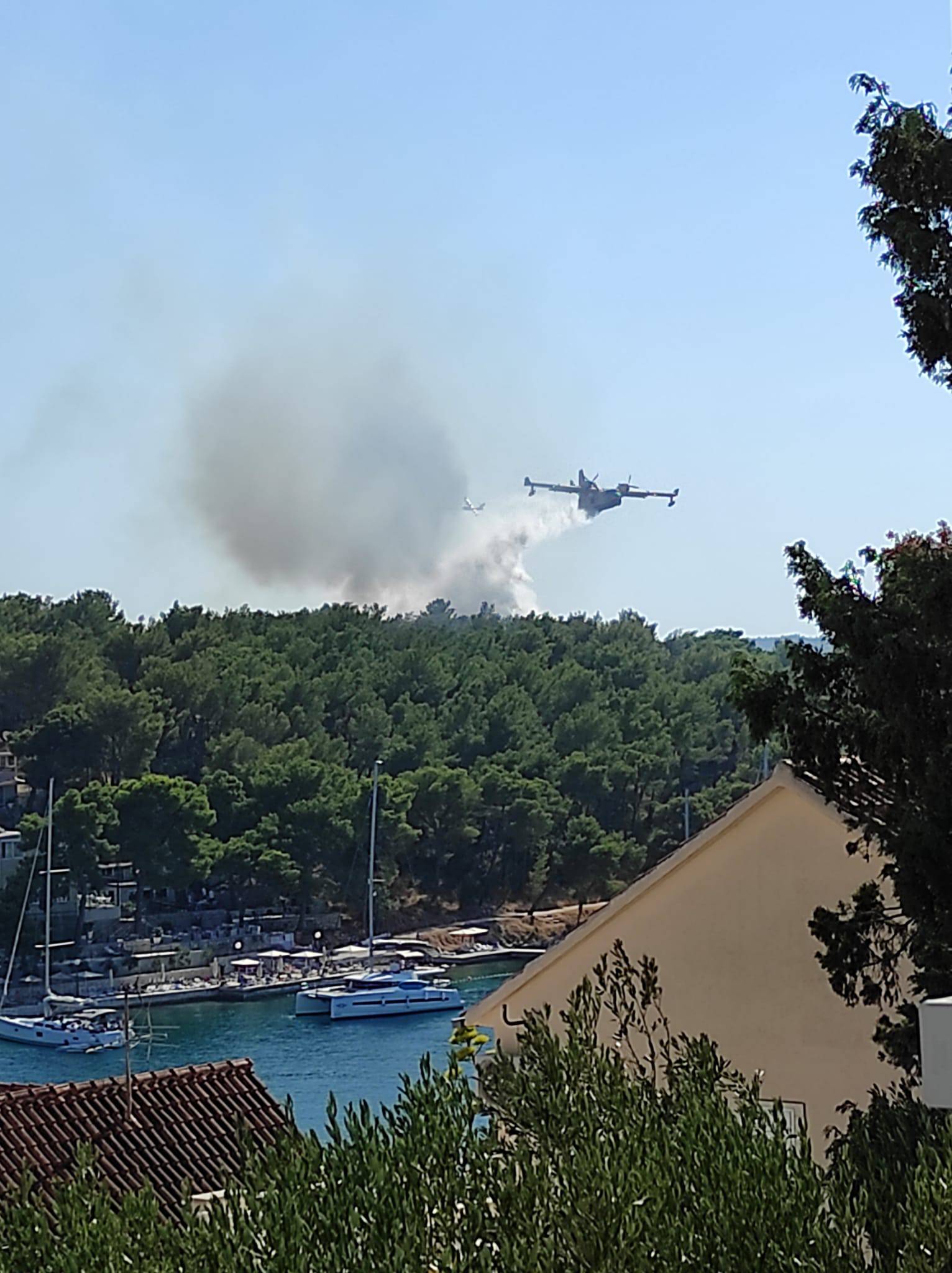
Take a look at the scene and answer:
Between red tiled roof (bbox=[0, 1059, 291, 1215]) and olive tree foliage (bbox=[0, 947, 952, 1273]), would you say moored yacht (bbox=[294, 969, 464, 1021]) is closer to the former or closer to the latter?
red tiled roof (bbox=[0, 1059, 291, 1215])

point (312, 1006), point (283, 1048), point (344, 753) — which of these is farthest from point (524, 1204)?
point (344, 753)

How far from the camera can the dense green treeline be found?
4984 centimetres

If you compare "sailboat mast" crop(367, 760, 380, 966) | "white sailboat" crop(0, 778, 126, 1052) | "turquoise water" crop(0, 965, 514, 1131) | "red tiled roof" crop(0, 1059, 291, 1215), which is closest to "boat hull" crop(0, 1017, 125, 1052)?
"white sailboat" crop(0, 778, 126, 1052)

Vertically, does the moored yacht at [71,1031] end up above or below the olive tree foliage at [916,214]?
below

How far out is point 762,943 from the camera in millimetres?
7078

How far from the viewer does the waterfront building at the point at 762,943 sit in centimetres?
675

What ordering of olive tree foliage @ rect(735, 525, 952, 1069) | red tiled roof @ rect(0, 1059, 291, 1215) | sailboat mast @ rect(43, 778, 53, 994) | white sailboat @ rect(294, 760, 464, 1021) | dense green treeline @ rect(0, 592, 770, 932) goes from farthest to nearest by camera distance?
1. dense green treeline @ rect(0, 592, 770, 932)
2. sailboat mast @ rect(43, 778, 53, 994)
3. white sailboat @ rect(294, 760, 464, 1021)
4. red tiled roof @ rect(0, 1059, 291, 1215)
5. olive tree foliage @ rect(735, 525, 952, 1069)

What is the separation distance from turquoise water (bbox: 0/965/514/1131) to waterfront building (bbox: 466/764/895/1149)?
904 inches

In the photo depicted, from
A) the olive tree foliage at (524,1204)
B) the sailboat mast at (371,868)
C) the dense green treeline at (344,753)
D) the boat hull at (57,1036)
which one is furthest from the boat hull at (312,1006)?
the olive tree foliage at (524,1204)

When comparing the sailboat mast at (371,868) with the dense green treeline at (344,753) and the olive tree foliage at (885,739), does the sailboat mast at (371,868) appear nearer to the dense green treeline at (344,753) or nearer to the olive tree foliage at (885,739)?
the dense green treeline at (344,753)

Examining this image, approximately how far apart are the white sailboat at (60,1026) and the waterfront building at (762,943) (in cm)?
3152

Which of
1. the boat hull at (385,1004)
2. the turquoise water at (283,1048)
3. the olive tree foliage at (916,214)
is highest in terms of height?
the olive tree foliage at (916,214)

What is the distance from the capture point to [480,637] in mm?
67375

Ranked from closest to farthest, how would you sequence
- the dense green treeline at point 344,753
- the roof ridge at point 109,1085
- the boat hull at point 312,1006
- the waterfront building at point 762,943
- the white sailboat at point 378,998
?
the waterfront building at point 762,943
the roof ridge at point 109,1085
the white sailboat at point 378,998
the boat hull at point 312,1006
the dense green treeline at point 344,753
